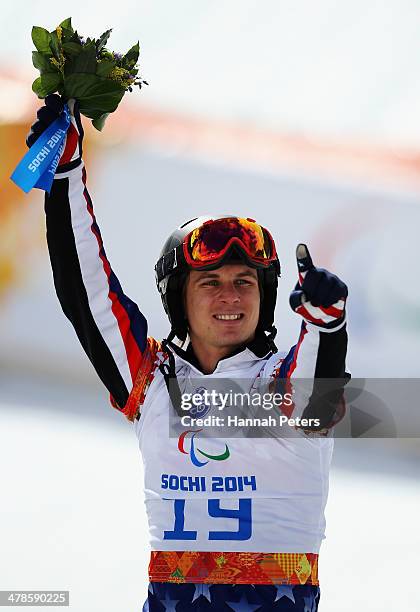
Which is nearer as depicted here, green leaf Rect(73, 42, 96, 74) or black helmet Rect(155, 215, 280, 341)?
green leaf Rect(73, 42, 96, 74)

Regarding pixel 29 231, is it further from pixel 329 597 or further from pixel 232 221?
pixel 232 221

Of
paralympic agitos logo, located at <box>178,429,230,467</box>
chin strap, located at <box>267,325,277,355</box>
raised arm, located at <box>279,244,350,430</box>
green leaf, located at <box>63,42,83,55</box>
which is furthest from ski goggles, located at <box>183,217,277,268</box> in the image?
green leaf, located at <box>63,42,83,55</box>

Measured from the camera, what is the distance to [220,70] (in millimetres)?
9047

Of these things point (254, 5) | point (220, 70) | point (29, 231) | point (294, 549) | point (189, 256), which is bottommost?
point (294, 549)

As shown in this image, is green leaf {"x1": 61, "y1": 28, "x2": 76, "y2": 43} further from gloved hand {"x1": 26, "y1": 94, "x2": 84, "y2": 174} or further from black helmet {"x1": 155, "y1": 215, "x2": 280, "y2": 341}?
black helmet {"x1": 155, "y1": 215, "x2": 280, "y2": 341}

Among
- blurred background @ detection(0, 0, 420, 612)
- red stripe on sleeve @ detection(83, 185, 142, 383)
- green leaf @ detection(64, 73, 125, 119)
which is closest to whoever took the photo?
green leaf @ detection(64, 73, 125, 119)

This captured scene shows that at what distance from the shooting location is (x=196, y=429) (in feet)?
9.44

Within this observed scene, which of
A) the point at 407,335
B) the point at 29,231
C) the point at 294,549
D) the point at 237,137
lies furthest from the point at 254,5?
the point at 294,549

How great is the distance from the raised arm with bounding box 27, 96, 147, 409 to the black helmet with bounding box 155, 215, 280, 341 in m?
0.14

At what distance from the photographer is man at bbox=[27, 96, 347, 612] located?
279 cm

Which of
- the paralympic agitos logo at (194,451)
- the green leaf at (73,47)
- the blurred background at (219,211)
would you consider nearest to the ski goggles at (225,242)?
the paralympic agitos logo at (194,451)

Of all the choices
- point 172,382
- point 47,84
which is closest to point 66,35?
point 47,84

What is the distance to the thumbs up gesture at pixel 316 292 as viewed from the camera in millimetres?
2250

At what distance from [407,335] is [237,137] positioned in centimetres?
232
